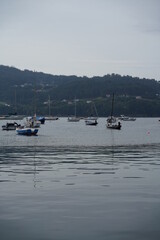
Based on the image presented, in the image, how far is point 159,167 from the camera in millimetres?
44906

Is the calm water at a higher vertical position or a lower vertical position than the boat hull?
higher

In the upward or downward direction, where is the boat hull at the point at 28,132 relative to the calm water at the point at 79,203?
downward

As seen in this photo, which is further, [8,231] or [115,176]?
[115,176]

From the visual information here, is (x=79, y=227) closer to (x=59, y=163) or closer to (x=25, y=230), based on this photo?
(x=25, y=230)

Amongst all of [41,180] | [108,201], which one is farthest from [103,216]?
[41,180]

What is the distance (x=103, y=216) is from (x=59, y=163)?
26.6 metres

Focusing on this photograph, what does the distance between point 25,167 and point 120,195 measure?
17912mm

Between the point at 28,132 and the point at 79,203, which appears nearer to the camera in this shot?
the point at 79,203

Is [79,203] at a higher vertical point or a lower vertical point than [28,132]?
higher

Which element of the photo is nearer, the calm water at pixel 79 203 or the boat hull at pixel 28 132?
the calm water at pixel 79 203

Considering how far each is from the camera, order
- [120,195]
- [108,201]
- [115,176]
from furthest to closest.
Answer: [115,176]
[120,195]
[108,201]

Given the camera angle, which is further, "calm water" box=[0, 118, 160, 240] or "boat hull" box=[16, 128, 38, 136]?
"boat hull" box=[16, 128, 38, 136]

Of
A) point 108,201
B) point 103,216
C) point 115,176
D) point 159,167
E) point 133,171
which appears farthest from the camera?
point 159,167

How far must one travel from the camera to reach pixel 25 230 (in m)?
20.4
